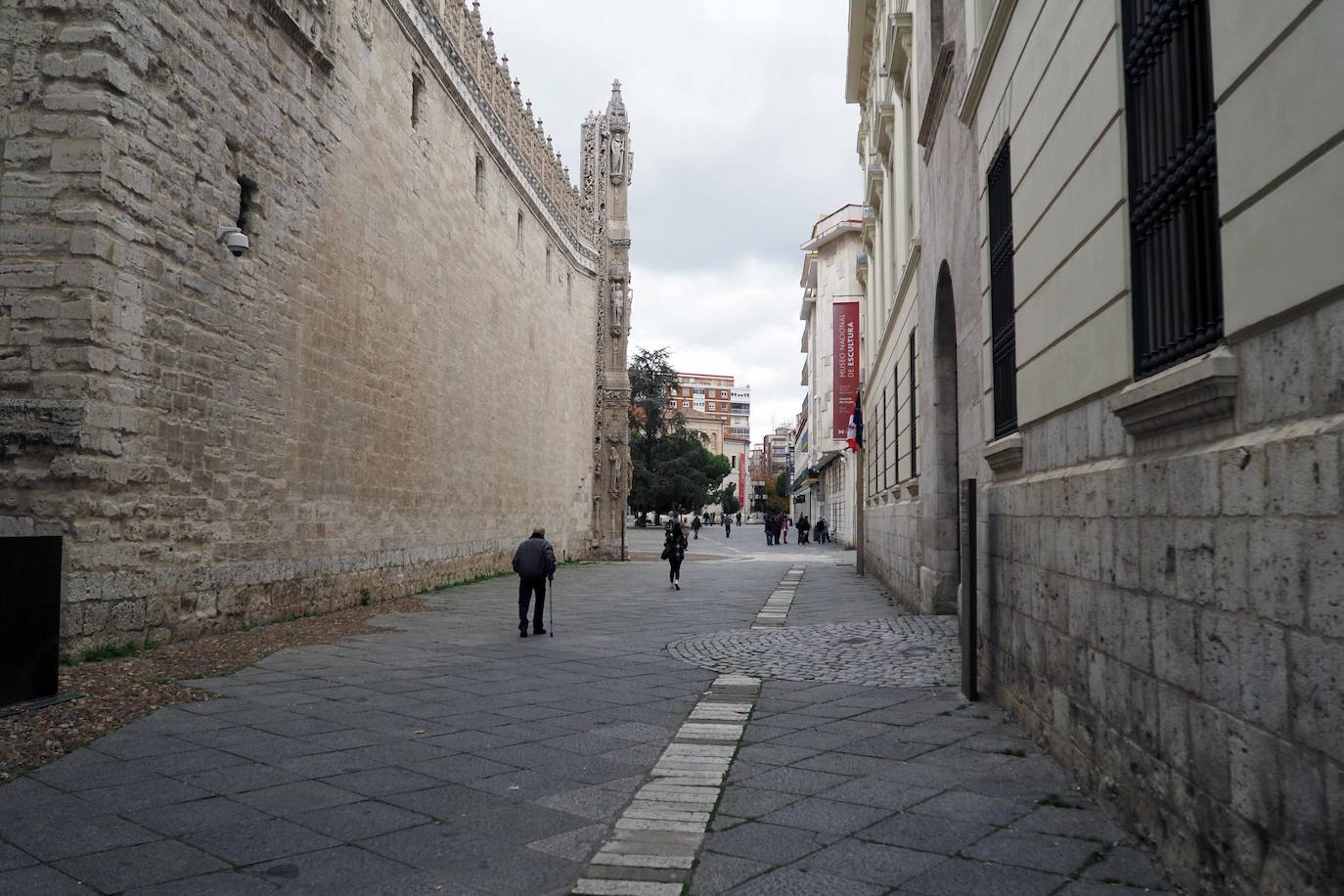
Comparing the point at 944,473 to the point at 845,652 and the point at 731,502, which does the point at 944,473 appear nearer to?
the point at 845,652

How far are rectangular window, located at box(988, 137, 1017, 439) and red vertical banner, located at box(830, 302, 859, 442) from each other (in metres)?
19.3

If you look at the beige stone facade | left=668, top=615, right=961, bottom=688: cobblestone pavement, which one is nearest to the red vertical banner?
the beige stone facade

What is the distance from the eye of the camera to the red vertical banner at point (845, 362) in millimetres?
26219

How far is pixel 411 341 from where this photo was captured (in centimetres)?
1596

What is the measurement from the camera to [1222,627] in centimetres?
302

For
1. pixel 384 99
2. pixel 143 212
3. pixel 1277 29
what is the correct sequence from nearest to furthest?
1. pixel 1277 29
2. pixel 143 212
3. pixel 384 99

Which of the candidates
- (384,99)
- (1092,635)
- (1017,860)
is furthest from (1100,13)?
(384,99)

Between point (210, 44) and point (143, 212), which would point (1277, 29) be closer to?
point (143, 212)

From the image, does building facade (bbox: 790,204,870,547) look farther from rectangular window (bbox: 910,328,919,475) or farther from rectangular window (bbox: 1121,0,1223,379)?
rectangular window (bbox: 1121,0,1223,379)

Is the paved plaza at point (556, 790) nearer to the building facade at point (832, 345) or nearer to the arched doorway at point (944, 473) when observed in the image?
the arched doorway at point (944, 473)

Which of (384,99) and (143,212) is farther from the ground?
(384,99)

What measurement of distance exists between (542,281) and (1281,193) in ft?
77.7

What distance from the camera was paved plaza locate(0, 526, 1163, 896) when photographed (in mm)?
3531

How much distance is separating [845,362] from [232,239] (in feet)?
62.1
